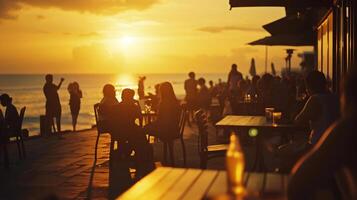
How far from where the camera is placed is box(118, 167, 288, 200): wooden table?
308cm

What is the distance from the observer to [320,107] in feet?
18.2

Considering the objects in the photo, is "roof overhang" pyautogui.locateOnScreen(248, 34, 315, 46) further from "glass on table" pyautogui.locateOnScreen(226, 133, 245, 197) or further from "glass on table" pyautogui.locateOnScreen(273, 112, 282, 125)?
"glass on table" pyautogui.locateOnScreen(226, 133, 245, 197)

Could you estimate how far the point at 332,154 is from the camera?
257 centimetres

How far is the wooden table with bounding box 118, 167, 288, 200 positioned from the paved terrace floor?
2.32m

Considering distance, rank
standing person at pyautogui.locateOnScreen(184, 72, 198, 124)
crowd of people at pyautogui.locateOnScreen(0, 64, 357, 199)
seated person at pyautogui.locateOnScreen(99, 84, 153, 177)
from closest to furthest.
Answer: crowd of people at pyautogui.locateOnScreen(0, 64, 357, 199), seated person at pyautogui.locateOnScreen(99, 84, 153, 177), standing person at pyautogui.locateOnScreen(184, 72, 198, 124)

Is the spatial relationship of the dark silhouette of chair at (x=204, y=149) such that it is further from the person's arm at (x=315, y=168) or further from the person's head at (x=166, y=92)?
the person's arm at (x=315, y=168)

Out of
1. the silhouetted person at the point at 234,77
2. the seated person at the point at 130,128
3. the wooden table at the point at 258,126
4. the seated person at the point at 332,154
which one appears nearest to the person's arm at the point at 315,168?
the seated person at the point at 332,154

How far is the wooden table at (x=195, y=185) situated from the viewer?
308 cm

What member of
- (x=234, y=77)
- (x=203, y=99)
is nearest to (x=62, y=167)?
(x=203, y=99)

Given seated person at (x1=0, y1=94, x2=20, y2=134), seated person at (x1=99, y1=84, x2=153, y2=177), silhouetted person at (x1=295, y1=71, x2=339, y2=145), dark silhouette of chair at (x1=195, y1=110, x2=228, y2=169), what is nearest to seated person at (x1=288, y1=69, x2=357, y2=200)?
silhouetted person at (x1=295, y1=71, x2=339, y2=145)

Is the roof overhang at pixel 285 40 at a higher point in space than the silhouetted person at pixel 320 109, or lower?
higher

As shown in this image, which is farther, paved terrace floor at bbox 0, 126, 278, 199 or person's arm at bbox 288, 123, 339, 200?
paved terrace floor at bbox 0, 126, 278, 199

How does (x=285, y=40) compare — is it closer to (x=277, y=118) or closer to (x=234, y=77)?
(x=234, y=77)

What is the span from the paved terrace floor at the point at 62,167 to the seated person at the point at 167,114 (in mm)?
653
